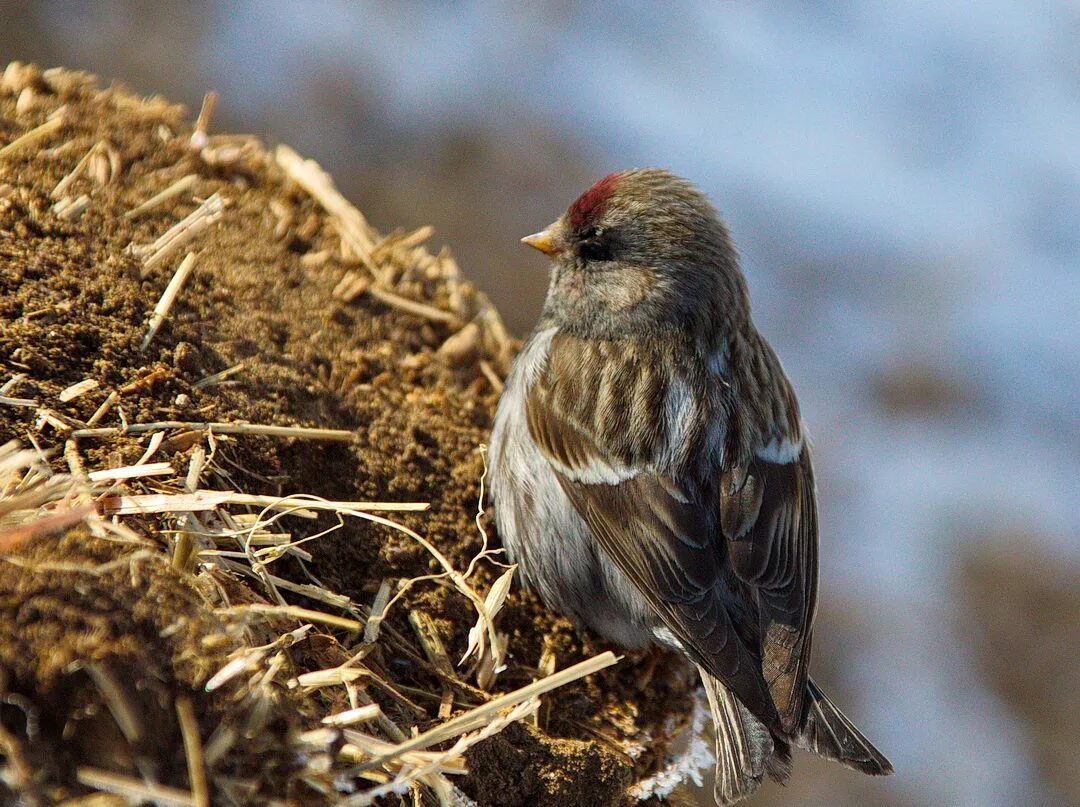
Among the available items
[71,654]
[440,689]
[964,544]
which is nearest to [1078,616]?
[964,544]

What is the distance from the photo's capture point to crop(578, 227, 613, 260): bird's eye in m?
3.02

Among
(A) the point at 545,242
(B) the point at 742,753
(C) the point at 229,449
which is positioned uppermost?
(A) the point at 545,242

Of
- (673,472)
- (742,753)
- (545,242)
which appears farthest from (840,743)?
(545,242)

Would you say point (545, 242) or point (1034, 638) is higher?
point (545, 242)

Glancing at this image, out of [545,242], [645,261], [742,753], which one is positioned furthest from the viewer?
[545,242]

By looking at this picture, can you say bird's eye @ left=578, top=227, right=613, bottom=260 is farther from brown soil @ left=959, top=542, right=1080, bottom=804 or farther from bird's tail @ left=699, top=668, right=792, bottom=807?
brown soil @ left=959, top=542, right=1080, bottom=804

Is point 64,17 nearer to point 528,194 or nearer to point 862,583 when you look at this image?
point 528,194

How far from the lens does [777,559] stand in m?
2.61

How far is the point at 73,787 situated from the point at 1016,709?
5167 millimetres

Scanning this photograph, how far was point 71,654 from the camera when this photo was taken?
Answer: 4.96 ft

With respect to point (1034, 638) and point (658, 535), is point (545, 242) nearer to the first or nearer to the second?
point (658, 535)

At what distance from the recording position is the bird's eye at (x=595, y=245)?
302cm

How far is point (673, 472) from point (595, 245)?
0.73m

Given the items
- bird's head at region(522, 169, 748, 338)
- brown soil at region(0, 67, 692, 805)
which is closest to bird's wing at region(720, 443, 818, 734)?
brown soil at region(0, 67, 692, 805)
